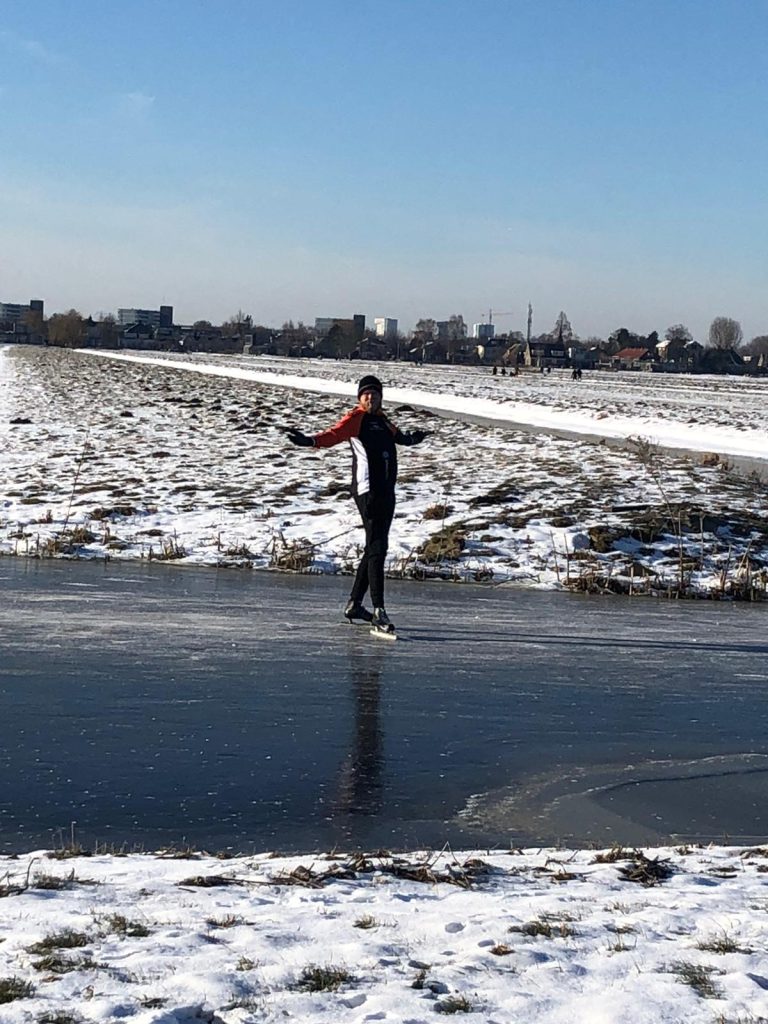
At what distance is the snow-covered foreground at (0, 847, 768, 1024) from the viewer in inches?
150

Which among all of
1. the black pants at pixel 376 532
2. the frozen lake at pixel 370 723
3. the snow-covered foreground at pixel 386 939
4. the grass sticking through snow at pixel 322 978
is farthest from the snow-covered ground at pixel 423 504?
the grass sticking through snow at pixel 322 978

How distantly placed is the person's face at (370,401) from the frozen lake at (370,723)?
1771 mm

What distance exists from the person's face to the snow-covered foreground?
18.7 feet

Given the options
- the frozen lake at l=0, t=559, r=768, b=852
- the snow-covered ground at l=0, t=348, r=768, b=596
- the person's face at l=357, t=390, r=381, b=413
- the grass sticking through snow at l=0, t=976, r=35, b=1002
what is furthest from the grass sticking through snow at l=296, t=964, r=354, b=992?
the snow-covered ground at l=0, t=348, r=768, b=596

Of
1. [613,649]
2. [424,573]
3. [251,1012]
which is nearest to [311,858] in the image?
[251,1012]

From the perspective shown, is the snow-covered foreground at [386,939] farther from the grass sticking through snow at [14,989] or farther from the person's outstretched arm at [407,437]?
the person's outstretched arm at [407,437]

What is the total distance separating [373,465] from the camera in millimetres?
10672

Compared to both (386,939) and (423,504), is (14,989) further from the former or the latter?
(423,504)

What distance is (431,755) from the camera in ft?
23.7

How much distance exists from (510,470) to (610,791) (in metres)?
15.4

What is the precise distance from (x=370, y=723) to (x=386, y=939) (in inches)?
141

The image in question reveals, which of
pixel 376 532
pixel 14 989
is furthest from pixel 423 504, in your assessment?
pixel 14 989

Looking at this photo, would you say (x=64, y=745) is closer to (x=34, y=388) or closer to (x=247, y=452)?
(x=247, y=452)

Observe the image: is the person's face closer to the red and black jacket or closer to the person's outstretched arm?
the red and black jacket
